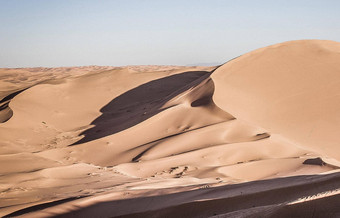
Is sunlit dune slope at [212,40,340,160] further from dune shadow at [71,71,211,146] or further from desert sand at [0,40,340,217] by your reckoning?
dune shadow at [71,71,211,146]

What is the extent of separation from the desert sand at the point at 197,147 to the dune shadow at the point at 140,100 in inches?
4.8

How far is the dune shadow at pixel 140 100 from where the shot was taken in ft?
43.6

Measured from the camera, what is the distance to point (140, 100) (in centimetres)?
1753

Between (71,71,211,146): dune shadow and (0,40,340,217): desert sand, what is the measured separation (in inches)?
4.8

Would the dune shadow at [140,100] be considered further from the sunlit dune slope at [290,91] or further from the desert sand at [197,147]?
the sunlit dune slope at [290,91]

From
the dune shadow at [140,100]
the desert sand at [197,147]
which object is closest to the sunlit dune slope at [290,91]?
the desert sand at [197,147]

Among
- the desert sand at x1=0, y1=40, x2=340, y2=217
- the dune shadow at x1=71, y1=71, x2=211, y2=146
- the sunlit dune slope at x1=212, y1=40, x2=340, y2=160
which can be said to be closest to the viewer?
the desert sand at x1=0, y1=40, x2=340, y2=217

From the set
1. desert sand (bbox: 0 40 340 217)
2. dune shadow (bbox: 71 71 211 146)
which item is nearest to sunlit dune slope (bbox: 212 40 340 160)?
desert sand (bbox: 0 40 340 217)

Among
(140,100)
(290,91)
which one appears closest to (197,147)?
(290,91)

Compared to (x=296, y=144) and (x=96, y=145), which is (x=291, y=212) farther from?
(x=96, y=145)

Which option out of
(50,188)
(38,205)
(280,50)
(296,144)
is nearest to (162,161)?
(50,188)

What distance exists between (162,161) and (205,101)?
4.06 m

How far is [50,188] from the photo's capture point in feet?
18.2

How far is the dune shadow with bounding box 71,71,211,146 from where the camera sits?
43.6 feet
